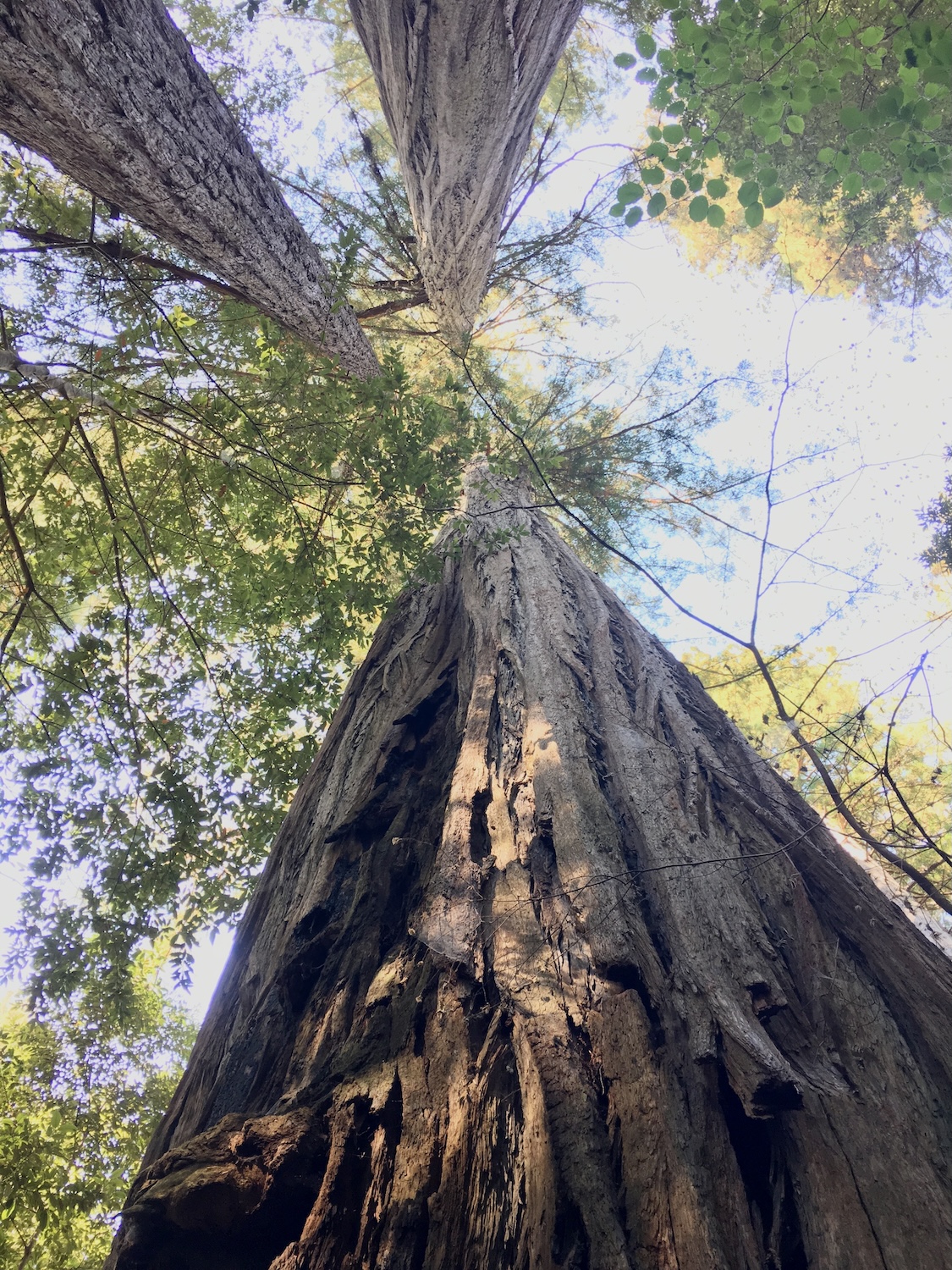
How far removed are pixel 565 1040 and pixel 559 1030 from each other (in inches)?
0.9

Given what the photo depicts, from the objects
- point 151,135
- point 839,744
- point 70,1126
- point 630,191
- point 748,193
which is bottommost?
point 70,1126

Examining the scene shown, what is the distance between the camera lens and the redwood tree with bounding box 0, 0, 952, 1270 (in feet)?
4.11

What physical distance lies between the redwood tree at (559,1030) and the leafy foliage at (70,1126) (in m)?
2.40

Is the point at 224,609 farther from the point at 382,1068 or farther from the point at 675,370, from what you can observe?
the point at 675,370

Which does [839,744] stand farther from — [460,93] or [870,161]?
[460,93]

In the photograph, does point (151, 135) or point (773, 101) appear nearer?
point (151, 135)

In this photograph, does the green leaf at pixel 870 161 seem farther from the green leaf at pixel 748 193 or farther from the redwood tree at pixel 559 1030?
the redwood tree at pixel 559 1030

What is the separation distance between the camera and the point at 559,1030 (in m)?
1.49

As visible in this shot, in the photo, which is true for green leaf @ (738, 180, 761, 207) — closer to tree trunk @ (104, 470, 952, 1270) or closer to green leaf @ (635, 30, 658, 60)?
green leaf @ (635, 30, 658, 60)

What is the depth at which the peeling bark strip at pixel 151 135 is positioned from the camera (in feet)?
7.40

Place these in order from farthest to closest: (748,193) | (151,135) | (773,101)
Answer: (748,193), (773,101), (151,135)

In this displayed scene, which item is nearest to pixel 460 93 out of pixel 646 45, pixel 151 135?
pixel 646 45

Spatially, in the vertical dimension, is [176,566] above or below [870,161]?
below

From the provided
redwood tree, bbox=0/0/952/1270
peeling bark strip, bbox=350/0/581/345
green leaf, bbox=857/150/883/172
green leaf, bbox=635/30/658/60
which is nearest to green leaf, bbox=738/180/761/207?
green leaf, bbox=857/150/883/172
